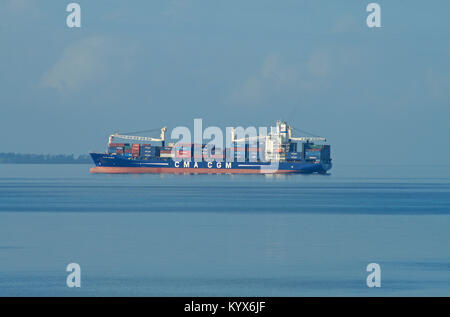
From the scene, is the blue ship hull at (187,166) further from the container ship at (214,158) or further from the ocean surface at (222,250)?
the ocean surface at (222,250)

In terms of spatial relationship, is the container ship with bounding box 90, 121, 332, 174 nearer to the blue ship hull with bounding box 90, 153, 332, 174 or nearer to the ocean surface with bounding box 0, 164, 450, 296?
the blue ship hull with bounding box 90, 153, 332, 174

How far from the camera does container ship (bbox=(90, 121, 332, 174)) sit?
484 feet

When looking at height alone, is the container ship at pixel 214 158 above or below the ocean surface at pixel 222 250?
above

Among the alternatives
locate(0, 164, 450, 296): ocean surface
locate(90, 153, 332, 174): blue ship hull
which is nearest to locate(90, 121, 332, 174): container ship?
locate(90, 153, 332, 174): blue ship hull

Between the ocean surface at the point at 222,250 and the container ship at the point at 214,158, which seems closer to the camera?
the ocean surface at the point at 222,250

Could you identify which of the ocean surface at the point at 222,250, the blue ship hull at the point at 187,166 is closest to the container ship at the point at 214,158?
the blue ship hull at the point at 187,166

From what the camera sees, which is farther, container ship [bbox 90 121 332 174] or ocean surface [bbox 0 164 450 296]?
container ship [bbox 90 121 332 174]

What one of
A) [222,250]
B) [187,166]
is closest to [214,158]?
[187,166]

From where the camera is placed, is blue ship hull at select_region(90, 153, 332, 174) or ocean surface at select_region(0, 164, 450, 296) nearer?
ocean surface at select_region(0, 164, 450, 296)

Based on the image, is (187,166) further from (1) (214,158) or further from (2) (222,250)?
(2) (222,250)

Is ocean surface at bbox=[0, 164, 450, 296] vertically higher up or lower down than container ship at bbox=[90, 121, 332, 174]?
lower down

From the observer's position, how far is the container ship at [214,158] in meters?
148
